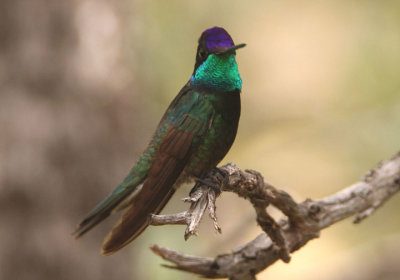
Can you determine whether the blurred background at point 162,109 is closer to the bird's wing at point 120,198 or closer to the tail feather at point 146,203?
the bird's wing at point 120,198

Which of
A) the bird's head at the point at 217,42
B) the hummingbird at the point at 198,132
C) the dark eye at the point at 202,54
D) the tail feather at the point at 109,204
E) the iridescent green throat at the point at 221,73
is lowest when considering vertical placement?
the tail feather at the point at 109,204

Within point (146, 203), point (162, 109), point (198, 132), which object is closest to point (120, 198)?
point (146, 203)

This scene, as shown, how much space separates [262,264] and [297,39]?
237 inches

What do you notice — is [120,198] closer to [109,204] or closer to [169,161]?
[109,204]

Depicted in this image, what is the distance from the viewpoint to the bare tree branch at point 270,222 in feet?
9.85

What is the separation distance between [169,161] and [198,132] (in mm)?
246

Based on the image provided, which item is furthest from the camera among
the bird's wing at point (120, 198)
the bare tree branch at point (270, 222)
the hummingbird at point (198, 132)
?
the bird's wing at point (120, 198)

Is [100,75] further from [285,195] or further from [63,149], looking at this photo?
[285,195]

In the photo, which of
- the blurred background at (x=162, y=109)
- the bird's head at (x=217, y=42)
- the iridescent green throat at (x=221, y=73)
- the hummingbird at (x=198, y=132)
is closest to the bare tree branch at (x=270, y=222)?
the hummingbird at (x=198, y=132)

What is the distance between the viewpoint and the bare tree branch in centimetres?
300

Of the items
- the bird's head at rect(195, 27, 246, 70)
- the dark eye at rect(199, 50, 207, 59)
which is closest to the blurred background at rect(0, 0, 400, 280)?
the dark eye at rect(199, 50, 207, 59)

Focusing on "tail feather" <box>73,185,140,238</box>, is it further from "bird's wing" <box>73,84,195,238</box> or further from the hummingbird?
the hummingbird

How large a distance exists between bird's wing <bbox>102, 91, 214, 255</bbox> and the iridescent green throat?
4.4 inches

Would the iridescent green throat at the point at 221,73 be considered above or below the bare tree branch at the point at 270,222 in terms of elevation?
above
